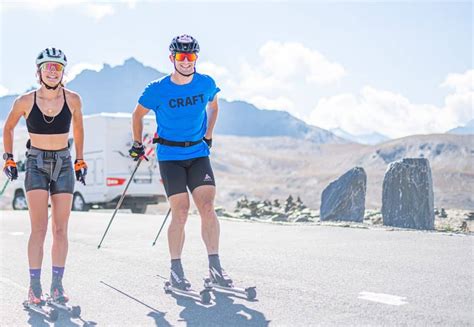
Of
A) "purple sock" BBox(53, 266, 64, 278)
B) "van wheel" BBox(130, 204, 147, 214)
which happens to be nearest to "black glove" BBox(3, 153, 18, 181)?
"purple sock" BBox(53, 266, 64, 278)

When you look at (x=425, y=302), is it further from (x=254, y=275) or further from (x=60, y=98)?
(x=60, y=98)

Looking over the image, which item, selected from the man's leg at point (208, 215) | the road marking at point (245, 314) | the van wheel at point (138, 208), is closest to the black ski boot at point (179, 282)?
the man's leg at point (208, 215)

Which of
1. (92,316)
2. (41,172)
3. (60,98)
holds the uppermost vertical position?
(60,98)

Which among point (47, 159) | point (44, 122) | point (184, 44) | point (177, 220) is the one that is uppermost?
point (184, 44)

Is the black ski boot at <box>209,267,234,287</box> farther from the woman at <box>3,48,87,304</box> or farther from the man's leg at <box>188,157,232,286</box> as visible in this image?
the woman at <box>3,48,87,304</box>

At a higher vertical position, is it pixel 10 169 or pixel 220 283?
pixel 10 169

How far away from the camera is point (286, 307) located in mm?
5496

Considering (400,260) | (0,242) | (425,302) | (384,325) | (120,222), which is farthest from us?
(120,222)

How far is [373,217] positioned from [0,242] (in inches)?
364

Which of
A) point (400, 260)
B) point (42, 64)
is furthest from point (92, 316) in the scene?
point (400, 260)

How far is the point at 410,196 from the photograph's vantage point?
12453 mm

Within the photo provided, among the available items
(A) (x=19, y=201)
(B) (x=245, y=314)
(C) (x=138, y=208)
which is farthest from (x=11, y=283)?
(A) (x=19, y=201)

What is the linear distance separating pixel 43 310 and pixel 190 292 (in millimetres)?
1273

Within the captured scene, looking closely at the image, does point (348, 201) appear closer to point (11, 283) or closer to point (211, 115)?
point (211, 115)
